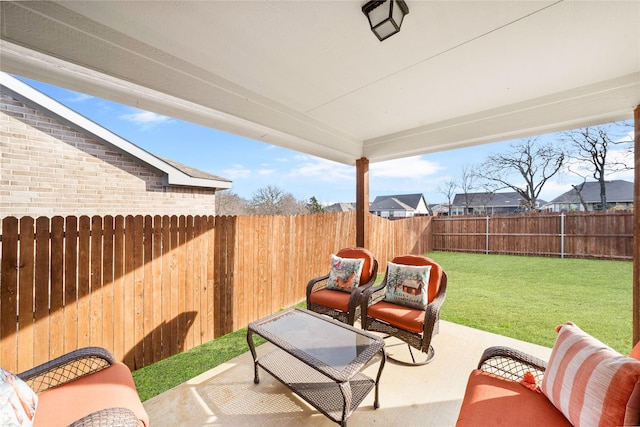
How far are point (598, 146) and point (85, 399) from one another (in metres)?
18.6

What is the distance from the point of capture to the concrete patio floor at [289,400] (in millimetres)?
1954

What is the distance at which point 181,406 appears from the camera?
210cm

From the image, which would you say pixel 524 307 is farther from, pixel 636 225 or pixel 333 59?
pixel 333 59

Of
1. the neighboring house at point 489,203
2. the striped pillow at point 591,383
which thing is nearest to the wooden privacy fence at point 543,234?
the striped pillow at point 591,383

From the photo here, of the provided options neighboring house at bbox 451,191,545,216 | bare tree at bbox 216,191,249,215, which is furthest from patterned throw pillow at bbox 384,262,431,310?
neighboring house at bbox 451,191,545,216

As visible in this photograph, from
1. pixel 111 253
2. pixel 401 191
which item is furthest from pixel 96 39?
pixel 401 191

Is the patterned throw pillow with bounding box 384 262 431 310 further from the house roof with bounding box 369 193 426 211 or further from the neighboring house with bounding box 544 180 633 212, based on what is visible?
the house roof with bounding box 369 193 426 211

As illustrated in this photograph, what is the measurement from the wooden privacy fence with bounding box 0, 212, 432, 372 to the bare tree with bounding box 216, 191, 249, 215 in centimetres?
824

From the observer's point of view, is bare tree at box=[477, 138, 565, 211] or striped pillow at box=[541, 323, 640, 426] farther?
bare tree at box=[477, 138, 565, 211]

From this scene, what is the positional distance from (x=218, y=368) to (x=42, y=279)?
5.67 feet

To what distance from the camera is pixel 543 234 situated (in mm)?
8336

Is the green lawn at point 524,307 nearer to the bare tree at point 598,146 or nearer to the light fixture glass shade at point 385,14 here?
the light fixture glass shade at point 385,14

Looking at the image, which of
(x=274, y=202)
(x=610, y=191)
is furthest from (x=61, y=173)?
(x=610, y=191)

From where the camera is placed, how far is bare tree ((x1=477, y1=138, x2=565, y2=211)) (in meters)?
14.9
